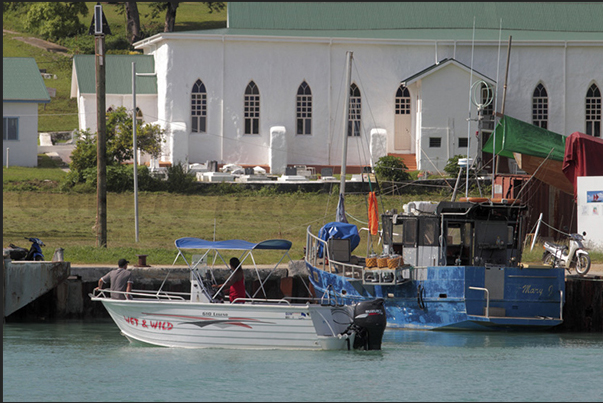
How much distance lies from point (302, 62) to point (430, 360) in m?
34.9

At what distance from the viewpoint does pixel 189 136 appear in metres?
53.5

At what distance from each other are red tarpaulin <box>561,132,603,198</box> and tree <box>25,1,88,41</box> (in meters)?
60.1

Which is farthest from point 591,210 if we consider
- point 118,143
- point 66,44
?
point 66,44

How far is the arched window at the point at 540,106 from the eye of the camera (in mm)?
55375

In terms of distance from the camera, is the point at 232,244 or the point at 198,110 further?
the point at 198,110

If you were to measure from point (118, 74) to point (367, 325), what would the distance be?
3670 cm

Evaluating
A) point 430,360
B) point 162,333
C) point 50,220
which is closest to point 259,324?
point 162,333

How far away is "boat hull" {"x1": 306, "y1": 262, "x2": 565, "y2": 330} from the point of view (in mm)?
25281

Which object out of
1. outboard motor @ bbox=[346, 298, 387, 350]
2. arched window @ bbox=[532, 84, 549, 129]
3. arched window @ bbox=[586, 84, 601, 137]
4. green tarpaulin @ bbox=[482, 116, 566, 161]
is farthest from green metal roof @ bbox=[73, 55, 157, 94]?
outboard motor @ bbox=[346, 298, 387, 350]

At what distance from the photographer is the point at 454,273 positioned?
83.1 feet

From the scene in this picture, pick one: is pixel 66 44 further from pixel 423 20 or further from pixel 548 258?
pixel 548 258

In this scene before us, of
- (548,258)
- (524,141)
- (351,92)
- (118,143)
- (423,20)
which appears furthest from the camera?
(423,20)

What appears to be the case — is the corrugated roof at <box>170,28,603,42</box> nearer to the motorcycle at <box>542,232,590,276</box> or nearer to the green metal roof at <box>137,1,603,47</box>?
the green metal roof at <box>137,1,603,47</box>

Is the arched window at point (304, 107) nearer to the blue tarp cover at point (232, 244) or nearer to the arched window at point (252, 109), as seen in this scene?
the arched window at point (252, 109)
